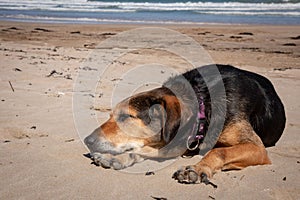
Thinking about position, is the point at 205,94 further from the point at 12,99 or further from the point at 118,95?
the point at 12,99

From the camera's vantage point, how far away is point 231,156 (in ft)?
14.4

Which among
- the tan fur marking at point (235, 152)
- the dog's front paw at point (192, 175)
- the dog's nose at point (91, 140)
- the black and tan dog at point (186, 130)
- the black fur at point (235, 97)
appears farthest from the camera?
the black fur at point (235, 97)

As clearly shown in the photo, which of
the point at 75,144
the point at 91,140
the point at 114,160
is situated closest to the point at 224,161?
the point at 114,160

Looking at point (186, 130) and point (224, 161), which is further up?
point (186, 130)

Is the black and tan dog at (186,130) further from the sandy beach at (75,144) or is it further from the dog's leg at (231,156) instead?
the sandy beach at (75,144)

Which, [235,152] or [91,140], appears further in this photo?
[91,140]

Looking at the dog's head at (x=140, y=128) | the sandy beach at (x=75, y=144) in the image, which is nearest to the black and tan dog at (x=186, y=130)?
the dog's head at (x=140, y=128)

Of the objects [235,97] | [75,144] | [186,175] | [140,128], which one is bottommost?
[75,144]

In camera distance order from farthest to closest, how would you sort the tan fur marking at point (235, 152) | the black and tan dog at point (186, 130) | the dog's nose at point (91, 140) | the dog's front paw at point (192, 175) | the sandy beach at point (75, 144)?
1. the dog's nose at point (91, 140)
2. the black and tan dog at point (186, 130)
3. the tan fur marking at point (235, 152)
4. the dog's front paw at point (192, 175)
5. the sandy beach at point (75, 144)

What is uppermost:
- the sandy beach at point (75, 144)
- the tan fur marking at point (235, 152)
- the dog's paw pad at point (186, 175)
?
the tan fur marking at point (235, 152)

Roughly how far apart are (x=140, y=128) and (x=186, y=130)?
536mm

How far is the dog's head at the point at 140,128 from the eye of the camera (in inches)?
176

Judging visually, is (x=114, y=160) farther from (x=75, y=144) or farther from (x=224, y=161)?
(x=224, y=161)

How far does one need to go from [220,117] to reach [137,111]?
99 cm
